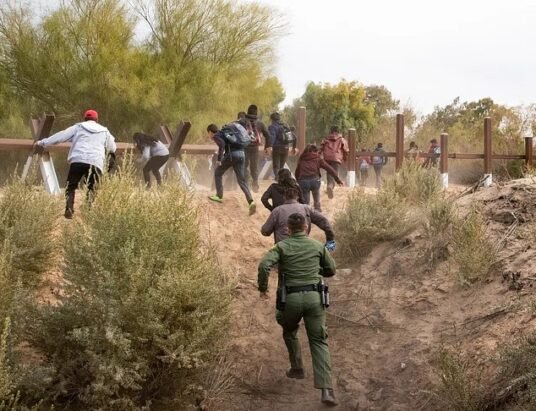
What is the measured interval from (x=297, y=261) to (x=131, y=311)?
1548mm

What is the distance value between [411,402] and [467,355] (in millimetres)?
658

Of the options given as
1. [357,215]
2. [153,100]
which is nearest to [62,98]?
[153,100]

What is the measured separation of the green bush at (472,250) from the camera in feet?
25.8

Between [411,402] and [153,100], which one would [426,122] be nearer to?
[153,100]

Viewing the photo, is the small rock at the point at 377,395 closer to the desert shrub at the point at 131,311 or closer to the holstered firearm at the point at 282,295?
the holstered firearm at the point at 282,295

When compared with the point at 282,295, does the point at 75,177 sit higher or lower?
higher

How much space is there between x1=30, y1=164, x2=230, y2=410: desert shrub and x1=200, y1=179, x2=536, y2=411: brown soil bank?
3.40 ft

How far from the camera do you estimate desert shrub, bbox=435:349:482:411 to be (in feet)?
18.9

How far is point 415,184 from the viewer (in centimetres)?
1180

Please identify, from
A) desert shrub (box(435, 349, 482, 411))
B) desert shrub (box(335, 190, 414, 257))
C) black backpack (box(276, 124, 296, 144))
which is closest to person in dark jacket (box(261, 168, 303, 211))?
desert shrub (box(335, 190, 414, 257))

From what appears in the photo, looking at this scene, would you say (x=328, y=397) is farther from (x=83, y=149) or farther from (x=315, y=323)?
(x=83, y=149)

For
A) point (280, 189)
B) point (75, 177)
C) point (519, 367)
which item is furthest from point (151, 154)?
point (519, 367)

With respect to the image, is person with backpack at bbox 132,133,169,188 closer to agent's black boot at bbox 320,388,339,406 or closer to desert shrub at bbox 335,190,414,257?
desert shrub at bbox 335,190,414,257

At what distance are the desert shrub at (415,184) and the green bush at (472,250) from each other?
3.01 m
